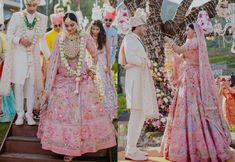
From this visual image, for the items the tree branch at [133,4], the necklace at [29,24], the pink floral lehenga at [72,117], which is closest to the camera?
the pink floral lehenga at [72,117]

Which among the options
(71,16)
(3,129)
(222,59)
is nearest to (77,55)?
(71,16)

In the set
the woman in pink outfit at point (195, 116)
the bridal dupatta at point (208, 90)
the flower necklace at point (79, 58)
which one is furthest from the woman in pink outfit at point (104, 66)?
the bridal dupatta at point (208, 90)

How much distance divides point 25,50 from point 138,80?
3.67 feet

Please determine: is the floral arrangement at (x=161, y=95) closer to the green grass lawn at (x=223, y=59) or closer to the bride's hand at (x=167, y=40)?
the bride's hand at (x=167, y=40)

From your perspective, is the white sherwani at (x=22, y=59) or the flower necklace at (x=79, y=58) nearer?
the flower necklace at (x=79, y=58)

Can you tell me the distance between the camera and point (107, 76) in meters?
3.59

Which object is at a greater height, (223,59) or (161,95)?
(223,59)

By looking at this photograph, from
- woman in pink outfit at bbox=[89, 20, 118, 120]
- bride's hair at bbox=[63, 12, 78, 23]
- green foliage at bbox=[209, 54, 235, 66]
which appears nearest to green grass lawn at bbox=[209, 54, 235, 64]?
green foliage at bbox=[209, 54, 235, 66]

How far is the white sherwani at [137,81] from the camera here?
10.8ft

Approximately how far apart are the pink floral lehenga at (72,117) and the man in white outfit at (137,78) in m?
0.28

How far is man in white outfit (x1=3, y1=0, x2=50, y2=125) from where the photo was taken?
11.2 feet

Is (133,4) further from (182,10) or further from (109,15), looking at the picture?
(182,10)

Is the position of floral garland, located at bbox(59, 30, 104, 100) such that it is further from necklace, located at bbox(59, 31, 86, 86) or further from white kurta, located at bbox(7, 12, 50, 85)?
white kurta, located at bbox(7, 12, 50, 85)

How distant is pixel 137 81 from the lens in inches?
132
